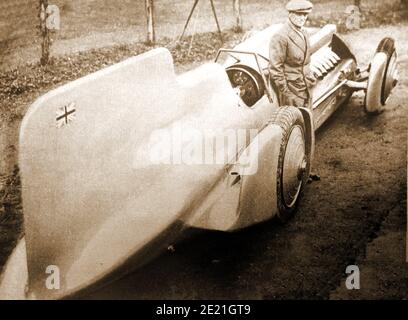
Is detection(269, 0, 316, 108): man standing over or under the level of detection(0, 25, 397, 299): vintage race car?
Answer: over

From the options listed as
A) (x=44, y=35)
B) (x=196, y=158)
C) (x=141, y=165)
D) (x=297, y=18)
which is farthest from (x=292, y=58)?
(x=44, y=35)

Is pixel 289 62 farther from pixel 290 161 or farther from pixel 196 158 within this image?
pixel 196 158

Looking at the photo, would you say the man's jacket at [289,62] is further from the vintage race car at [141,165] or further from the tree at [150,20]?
the tree at [150,20]

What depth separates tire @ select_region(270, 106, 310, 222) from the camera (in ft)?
6.84

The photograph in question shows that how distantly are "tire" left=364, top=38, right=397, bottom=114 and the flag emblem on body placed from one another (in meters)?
1.85

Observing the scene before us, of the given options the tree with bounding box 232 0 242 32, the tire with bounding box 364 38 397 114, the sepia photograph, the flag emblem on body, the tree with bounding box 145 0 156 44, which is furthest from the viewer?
the tire with bounding box 364 38 397 114

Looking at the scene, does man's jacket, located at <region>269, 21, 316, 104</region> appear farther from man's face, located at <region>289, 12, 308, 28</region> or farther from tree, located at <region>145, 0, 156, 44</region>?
tree, located at <region>145, 0, 156, 44</region>

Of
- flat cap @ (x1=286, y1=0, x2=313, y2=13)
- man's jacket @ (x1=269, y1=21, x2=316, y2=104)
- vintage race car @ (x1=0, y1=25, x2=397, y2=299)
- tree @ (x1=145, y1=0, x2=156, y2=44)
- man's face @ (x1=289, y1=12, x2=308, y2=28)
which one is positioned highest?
tree @ (x1=145, y1=0, x2=156, y2=44)

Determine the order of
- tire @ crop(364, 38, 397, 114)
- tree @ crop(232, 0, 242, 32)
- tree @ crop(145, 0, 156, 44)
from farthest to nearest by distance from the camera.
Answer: tire @ crop(364, 38, 397, 114), tree @ crop(232, 0, 242, 32), tree @ crop(145, 0, 156, 44)

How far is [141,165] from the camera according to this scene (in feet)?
5.91

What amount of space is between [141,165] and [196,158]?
11.3 inches

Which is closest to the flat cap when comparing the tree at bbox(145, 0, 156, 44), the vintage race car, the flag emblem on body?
the vintage race car

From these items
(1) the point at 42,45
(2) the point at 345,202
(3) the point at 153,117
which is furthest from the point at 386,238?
(1) the point at 42,45

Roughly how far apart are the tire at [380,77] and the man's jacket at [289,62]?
0.52 meters
